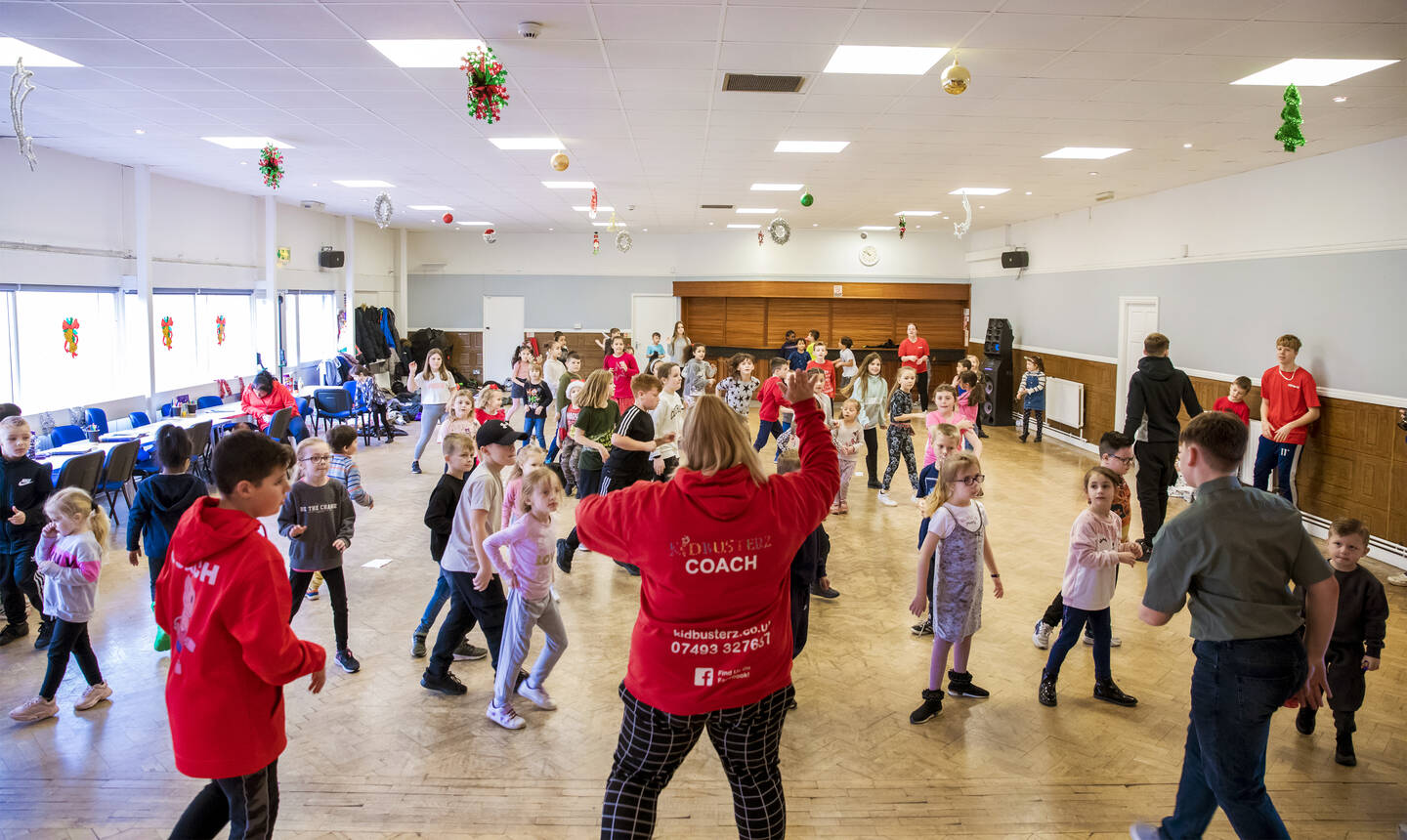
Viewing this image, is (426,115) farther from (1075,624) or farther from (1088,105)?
(1075,624)

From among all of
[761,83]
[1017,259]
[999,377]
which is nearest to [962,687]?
[761,83]

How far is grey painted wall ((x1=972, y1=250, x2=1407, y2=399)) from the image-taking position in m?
7.85

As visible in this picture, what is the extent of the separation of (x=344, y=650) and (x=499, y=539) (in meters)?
1.58

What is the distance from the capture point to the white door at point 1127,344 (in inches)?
484

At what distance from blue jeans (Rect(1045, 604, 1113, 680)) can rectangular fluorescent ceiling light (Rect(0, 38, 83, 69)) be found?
24.0 ft

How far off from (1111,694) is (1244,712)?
203cm

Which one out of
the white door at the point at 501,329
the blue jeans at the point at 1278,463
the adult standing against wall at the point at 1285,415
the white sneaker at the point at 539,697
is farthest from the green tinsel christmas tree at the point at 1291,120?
the white door at the point at 501,329

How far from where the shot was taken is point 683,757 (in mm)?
2492

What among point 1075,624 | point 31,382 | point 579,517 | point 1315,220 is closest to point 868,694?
point 1075,624

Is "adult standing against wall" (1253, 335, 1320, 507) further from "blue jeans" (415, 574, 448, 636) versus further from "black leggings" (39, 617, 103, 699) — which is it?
"black leggings" (39, 617, 103, 699)

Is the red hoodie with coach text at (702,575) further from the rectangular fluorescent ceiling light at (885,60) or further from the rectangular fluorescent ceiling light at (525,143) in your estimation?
the rectangular fluorescent ceiling light at (525,143)

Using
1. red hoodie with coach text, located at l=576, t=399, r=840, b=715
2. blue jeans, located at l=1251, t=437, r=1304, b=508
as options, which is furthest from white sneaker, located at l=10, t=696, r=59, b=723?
blue jeans, located at l=1251, t=437, r=1304, b=508

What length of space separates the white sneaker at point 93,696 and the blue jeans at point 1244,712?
5168mm

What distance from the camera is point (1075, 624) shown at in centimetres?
451
